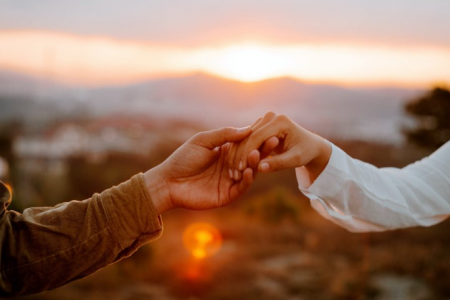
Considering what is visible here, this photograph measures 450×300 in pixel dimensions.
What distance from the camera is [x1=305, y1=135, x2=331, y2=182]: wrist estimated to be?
6.39ft

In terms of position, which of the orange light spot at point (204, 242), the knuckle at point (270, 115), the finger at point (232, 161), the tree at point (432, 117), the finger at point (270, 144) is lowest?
the orange light spot at point (204, 242)

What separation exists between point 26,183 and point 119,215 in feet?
95.8

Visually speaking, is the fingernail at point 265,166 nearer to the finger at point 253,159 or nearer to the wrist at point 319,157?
the finger at point 253,159

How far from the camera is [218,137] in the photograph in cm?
211

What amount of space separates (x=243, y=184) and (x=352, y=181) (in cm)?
53

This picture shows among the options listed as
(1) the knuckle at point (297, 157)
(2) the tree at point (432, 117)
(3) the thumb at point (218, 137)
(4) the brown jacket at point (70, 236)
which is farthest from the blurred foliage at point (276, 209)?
(4) the brown jacket at point (70, 236)

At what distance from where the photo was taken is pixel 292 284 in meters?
7.50

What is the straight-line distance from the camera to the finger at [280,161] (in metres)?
1.87

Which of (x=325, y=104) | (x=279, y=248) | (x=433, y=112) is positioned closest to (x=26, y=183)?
(x=279, y=248)

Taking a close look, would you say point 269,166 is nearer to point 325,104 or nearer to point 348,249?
point 348,249

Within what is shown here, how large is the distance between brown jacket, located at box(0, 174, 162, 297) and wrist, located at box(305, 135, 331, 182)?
2.57 feet

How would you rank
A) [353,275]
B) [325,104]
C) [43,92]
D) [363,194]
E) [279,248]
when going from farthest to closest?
[43,92], [325,104], [279,248], [353,275], [363,194]

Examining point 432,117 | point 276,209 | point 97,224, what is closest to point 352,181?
point 97,224

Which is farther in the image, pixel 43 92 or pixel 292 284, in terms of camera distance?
pixel 43 92
